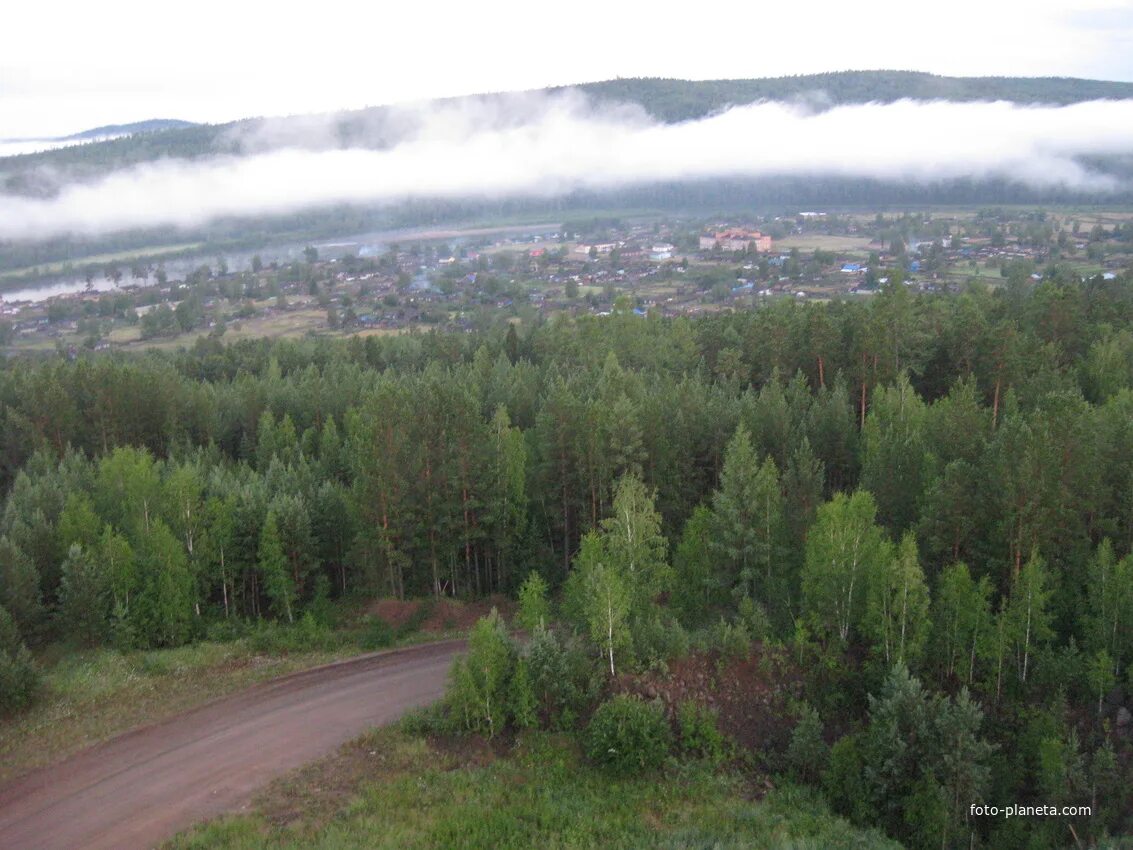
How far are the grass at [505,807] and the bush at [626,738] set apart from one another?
37 cm

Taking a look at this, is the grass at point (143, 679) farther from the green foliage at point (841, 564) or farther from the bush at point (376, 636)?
the green foliage at point (841, 564)

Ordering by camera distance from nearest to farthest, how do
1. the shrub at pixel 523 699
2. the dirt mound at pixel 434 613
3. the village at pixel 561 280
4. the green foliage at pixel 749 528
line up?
the shrub at pixel 523 699
the green foliage at pixel 749 528
the dirt mound at pixel 434 613
the village at pixel 561 280

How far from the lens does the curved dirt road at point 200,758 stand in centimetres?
2031

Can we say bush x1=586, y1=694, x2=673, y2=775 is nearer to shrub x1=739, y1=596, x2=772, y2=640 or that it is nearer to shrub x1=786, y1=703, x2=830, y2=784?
shrub x1=786, y1=703, x2=830, y2=784

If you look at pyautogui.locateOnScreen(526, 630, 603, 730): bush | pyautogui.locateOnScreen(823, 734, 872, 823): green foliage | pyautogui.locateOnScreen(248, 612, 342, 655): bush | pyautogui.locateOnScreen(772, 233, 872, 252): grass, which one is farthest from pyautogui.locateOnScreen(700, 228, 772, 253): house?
pyautogui.locateOnScreen(823, 734, 872, 823): green foliage

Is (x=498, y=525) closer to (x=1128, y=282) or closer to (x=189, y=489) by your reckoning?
(x=189, y=489)

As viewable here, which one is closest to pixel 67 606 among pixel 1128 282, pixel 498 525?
pixel 498 525

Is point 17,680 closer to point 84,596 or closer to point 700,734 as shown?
point 84,596

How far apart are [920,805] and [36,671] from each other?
75.4 ft

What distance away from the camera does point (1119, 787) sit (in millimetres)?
22047

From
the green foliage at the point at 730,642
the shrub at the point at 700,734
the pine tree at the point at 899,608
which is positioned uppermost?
the pine tree at the point at 899,608

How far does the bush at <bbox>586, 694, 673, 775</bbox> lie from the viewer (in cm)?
2242

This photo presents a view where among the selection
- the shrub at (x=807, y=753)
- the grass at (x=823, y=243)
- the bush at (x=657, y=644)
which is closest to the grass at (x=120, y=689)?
the bush at (x=657, y=644)

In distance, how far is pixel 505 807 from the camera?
20.6m
